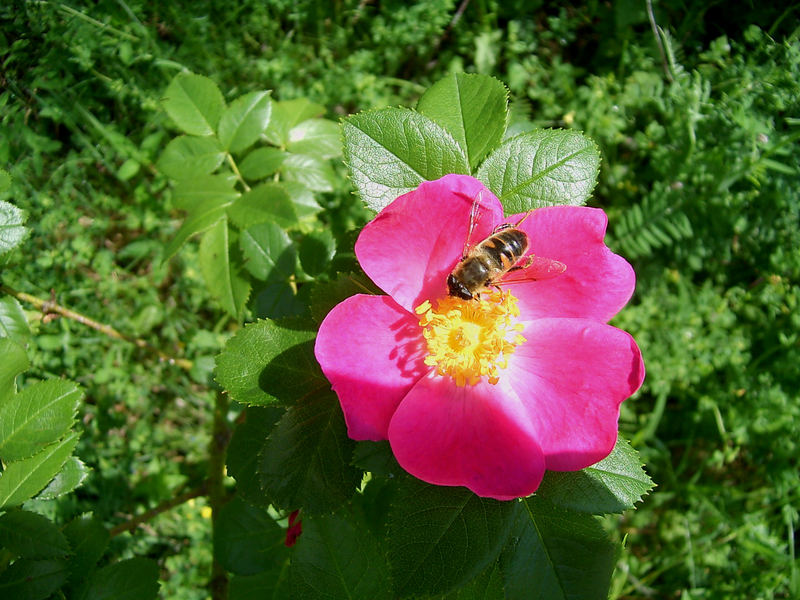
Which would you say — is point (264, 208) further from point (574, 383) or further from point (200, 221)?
point (574, 383)

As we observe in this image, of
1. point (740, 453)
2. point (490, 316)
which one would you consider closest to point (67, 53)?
point (490, 316)

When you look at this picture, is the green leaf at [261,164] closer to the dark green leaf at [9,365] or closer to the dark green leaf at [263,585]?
the dark green leaf at [9,365]

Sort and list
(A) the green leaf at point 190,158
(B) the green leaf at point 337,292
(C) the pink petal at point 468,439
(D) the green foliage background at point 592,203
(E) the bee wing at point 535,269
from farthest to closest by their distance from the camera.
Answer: (D) the green foliage background at point 592,203 → (A) the green leaf at point 190,158 → (B) the green leaf at point 337,292 → (E) the bee wing at point 535,269 → (C) the pink petal at point 468,439

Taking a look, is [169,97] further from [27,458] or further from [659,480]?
[659,480]

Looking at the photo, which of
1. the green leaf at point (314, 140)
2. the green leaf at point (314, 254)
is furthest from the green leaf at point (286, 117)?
the green leaf at point (314, 254)

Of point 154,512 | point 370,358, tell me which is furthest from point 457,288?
point 154,512

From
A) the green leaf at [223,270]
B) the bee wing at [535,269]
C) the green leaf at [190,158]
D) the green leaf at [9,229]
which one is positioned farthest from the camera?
the green leaf at [190,158]
